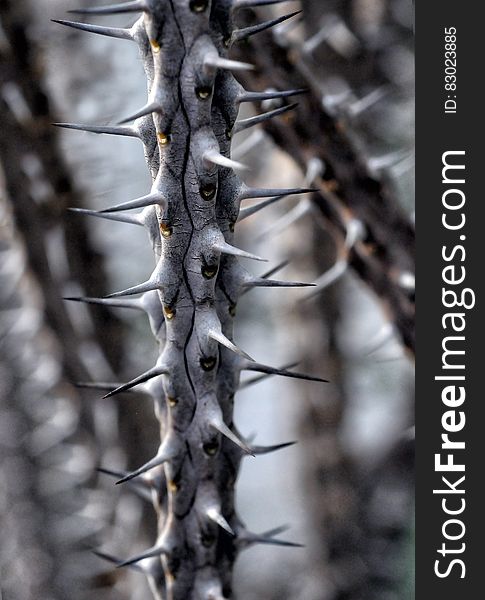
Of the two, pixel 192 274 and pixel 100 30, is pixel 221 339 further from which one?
pixel 100 30

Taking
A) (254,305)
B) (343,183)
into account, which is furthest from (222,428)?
(254,305)

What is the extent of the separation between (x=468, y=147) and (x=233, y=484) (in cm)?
40

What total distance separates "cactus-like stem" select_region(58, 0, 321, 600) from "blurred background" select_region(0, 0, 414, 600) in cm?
25

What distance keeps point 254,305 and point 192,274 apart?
1.43 m

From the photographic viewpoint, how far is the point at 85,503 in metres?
1.21

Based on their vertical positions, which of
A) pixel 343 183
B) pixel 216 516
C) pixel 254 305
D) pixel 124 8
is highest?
pixel 254 305

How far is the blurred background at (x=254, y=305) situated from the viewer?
31.3 inches

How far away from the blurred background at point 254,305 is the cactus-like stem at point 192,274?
25cm

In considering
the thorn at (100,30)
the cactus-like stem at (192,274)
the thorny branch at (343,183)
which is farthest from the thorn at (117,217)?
the thorny branch at (343,183)

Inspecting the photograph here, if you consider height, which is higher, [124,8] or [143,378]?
[124,8]

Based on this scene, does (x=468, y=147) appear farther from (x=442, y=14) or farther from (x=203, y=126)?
(x=203, y=126)

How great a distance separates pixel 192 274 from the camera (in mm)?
461

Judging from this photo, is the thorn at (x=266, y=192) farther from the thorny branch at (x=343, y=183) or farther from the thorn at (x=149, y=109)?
the thorny branch at (x=343, y=183)

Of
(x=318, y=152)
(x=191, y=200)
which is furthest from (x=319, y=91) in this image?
(x=191, y=200)
